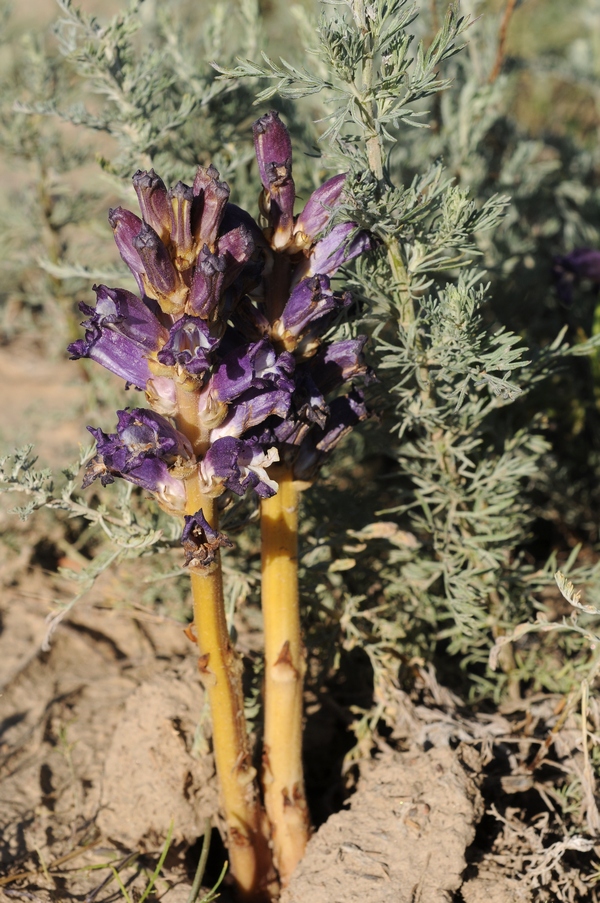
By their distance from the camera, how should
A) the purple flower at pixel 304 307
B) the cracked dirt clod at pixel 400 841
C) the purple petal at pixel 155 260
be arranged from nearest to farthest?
the purple petal at pixel 155 260, the purple flower at pixel 304 307, the cracked dirt clod at pixel 400 841

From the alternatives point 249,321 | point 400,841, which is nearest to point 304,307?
point 249,321

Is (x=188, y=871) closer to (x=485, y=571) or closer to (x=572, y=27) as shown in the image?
(x=485, y=571)

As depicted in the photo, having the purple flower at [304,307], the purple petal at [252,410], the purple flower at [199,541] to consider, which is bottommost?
the purple flower at [199,541]

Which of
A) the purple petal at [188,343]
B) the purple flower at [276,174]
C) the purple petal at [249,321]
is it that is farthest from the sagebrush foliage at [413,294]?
the purple petal at [188,343]

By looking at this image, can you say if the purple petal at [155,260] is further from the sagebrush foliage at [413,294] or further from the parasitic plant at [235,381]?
the sagebrush foliage at [413,294]

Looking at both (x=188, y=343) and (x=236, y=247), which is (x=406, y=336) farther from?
(x=188, y=343)

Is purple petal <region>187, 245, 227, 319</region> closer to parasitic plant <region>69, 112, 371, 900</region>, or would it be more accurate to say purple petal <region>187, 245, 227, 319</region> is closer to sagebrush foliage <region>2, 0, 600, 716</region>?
parasitic plant <region>69, 112, 371, 900</region>

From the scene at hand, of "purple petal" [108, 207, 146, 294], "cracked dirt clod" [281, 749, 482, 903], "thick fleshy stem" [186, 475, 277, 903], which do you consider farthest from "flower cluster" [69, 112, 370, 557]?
"cracked dirt clod" [281, 749, 482, 903]

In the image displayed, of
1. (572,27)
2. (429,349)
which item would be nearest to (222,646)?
(429,349)
